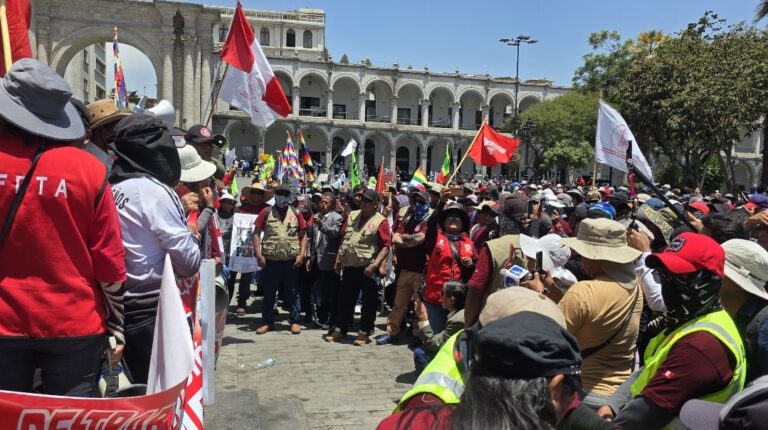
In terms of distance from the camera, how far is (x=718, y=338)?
95.7 inches

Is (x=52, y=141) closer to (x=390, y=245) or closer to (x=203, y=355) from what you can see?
(x=203, y=355)

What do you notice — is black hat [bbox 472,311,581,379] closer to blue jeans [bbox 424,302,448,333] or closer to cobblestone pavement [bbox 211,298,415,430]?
cobblestone pavement [bbox 211,298,415,430]

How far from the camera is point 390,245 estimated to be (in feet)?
24.9

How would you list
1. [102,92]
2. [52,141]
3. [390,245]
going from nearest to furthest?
[52,141] → [390,245] → [102,92]

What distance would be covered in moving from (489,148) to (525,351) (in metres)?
10.9

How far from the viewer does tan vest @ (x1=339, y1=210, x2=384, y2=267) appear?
753 cm

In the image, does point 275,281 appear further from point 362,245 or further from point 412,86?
point 412,86

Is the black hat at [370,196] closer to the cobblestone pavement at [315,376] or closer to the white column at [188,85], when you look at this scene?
the cobblestone pavement at [315,376]

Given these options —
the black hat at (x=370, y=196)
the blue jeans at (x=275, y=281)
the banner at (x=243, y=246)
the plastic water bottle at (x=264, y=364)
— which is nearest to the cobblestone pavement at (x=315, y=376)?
the plastic water bottle at (x=264, y=364)

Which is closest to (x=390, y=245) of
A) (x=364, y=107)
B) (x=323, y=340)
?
(x=323, y=340)

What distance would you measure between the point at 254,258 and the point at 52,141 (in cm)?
588

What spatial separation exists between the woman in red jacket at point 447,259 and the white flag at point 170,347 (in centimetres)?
372

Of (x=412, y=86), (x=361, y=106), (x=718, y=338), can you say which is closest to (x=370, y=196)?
(x=718, y=338)

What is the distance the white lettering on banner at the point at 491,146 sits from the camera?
12080 mm
